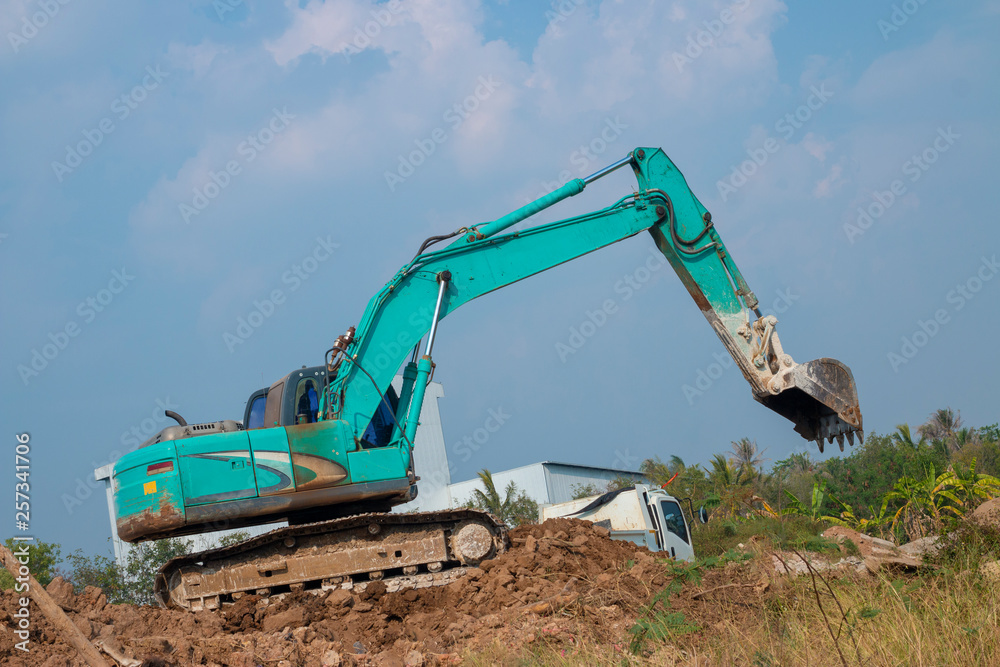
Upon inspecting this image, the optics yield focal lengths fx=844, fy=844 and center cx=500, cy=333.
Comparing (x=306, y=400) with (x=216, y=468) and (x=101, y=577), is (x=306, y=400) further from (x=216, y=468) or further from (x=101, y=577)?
(x=101, y=577)

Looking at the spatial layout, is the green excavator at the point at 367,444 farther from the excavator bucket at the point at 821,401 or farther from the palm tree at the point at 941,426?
the palm tree at the point at 941,426

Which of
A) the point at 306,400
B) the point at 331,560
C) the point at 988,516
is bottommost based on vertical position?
the point at 988,516

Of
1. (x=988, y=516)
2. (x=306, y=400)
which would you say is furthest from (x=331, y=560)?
(x=988, y=516)

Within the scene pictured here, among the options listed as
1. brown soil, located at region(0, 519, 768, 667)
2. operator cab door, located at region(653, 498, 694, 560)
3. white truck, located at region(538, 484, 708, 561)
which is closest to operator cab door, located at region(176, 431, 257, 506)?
brown soil, located at region(0, 519, 768, 667)

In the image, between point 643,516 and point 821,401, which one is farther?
point 643,516

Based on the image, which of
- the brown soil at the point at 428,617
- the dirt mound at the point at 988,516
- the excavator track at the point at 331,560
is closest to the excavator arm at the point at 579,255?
the excavator track at the point at 331,560

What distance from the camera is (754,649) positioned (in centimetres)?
479

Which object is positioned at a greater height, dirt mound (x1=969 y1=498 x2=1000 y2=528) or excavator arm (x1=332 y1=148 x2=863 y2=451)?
excavator arm (x1=332 y1=148 x2=863 y2=451)

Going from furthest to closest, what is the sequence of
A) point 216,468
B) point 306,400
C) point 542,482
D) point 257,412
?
point 542,482 → point 257,412 → point 306,400 → point 216,468

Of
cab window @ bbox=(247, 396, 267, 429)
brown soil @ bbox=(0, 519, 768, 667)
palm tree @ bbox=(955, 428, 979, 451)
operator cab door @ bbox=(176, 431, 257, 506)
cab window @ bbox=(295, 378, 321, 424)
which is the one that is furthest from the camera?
palm tree @ bbox=(955, 428, 979, 451)

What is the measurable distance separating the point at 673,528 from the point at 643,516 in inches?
27.8

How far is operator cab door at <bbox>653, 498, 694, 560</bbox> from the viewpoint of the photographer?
1160cm

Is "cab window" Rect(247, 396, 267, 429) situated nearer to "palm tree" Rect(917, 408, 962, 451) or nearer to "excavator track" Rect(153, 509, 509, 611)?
"excavator track" Rect(153, 509, 509, 611)

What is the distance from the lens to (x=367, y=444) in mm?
9219
